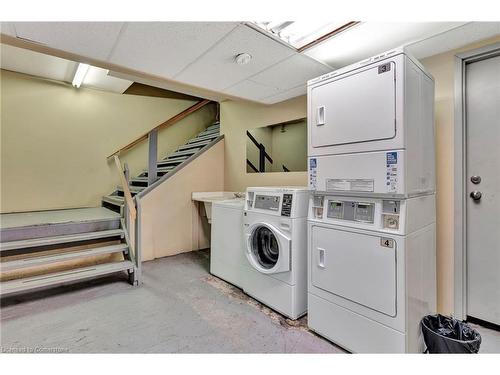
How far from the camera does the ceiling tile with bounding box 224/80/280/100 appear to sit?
2613mm

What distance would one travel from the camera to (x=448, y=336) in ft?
5.01

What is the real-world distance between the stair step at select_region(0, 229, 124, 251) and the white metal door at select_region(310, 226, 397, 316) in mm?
2302

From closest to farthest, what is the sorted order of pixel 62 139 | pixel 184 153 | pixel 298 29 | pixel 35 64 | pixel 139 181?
pixel 298 29, pixel 35 64, pixel 62 139, pixel 139 181, pixel 184 153

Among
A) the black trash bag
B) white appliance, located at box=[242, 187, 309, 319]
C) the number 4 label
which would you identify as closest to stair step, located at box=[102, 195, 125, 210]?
white appliance, located at box=[242, 187, 309, 319]

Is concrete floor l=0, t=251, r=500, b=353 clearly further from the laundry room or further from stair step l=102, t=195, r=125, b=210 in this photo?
stair step l=102, t=195, r=125, b=210

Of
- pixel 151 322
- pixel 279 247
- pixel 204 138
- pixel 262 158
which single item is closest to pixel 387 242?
pixel 279 247

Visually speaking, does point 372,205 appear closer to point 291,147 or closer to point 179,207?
point 291,147

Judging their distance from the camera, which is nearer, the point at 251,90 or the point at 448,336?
the point at 448,336

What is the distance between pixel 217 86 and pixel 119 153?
2340mm

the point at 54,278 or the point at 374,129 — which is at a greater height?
the point at 374,129

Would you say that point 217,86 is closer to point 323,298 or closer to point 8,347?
point 323,298

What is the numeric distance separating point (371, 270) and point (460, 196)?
109 cm
